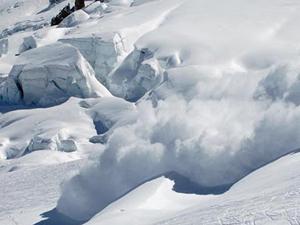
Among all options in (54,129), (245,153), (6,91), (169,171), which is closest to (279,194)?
(245,153)

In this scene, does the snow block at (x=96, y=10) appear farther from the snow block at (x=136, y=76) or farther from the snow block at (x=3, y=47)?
the snow block at (x=136, y=76)

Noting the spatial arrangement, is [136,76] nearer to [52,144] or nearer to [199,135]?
[52,144]

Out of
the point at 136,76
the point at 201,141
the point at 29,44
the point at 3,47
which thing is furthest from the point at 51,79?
the point at 201,141

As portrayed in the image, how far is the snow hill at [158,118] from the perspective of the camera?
7242mm

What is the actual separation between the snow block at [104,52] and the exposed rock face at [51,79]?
10.6 inches

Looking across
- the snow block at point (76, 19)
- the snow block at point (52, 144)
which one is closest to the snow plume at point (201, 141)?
the snow block at point (52, 144)

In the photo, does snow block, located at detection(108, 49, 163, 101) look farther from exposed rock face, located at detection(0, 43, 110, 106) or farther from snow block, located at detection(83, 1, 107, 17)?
snow block, located at detection(83, 1, 107, 17)

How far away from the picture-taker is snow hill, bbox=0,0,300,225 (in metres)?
7.24

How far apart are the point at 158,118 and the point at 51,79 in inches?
310

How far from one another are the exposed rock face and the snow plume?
650 centimetres

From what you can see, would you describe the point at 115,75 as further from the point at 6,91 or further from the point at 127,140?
the point at 127,140

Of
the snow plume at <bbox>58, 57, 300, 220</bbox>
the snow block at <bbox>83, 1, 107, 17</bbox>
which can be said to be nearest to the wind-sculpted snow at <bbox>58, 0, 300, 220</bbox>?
the snow plume at <bbox>58, 57, 300, 220</bbox>

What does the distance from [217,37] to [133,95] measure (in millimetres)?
2338

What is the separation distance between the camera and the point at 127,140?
8984 millimetres
